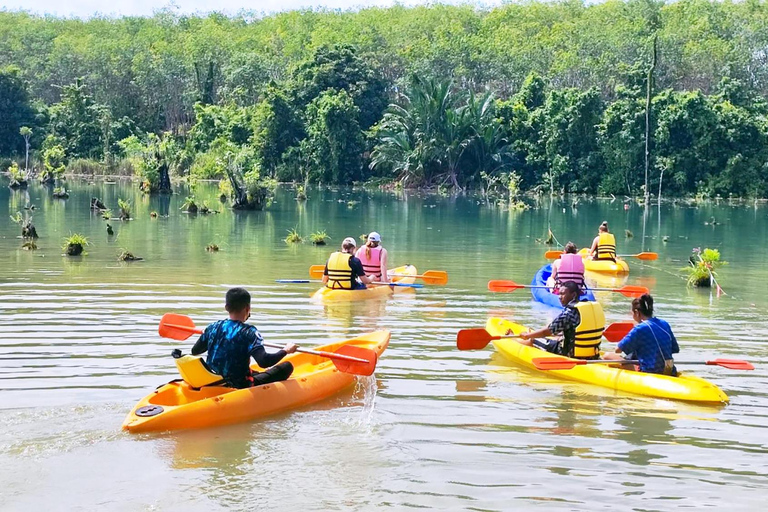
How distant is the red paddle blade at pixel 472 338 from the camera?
36.7 ft

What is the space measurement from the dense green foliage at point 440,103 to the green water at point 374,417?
77.4 feet

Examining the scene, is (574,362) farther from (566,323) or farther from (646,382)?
(646,382)

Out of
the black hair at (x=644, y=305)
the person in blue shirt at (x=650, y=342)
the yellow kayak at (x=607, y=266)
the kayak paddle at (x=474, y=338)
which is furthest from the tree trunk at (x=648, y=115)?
the black hair at (x=644, y=305)

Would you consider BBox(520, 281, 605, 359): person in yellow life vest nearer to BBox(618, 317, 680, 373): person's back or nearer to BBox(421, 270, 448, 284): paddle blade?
Result: BBox(618, 317, 680, 373): person's back

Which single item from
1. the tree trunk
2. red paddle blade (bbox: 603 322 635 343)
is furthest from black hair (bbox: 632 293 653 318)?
the tree trunk

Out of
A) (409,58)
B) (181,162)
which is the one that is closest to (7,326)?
(181,162)

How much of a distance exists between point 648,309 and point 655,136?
157 feet

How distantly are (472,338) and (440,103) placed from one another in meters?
49.2

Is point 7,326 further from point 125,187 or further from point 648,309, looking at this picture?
point 125,187

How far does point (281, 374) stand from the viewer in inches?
356

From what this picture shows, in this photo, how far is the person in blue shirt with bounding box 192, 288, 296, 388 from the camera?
27.5ft

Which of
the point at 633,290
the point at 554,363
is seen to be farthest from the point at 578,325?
the point at 633,290

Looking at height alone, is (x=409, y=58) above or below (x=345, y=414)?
above

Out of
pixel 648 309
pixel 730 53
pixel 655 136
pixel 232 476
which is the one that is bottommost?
pixel 232 476
